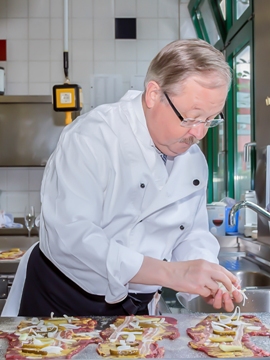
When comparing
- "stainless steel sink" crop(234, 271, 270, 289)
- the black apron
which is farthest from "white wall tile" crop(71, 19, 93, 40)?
the black apron

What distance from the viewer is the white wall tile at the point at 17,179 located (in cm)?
469

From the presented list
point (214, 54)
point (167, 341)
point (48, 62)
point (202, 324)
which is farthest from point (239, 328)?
point (48, 62)

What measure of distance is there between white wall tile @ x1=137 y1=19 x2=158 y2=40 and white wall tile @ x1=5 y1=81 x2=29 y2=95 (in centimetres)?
107

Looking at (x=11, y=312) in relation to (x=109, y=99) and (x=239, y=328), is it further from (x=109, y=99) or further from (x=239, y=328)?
(x=109, y=99)

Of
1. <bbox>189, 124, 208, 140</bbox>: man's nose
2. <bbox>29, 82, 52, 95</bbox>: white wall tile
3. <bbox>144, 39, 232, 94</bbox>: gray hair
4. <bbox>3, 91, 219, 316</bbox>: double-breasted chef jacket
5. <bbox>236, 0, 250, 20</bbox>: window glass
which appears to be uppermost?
<bbox>236, 0, 250, 20</bbox>: window glass

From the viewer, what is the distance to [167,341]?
1.41 m

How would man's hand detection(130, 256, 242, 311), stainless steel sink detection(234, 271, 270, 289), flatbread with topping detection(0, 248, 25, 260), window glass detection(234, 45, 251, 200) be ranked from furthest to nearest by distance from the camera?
window glass detection(234, 45, 251, 200) → flatbread with topping detection(0, 248, 25, 260) → stainless steel sink detection(234, 271, 270, 289) → man's hand detection(130, 256, 242, 311)

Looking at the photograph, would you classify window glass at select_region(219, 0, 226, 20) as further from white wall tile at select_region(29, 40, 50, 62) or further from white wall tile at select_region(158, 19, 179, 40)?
white wall tile at select_region(29, 40, 50, 62)

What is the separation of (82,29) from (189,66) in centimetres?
346

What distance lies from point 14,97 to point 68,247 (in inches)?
117

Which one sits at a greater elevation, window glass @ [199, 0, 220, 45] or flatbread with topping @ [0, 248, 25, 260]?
window glass @ [199, 0, 220, 45]

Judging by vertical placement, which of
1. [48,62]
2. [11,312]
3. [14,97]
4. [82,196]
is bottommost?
[11,312]

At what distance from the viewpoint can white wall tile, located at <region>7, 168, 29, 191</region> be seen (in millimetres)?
4691

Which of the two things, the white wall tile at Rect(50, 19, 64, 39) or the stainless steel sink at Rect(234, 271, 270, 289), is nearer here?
the stainless steel sink at Rect(234, 271, 270, 289)
